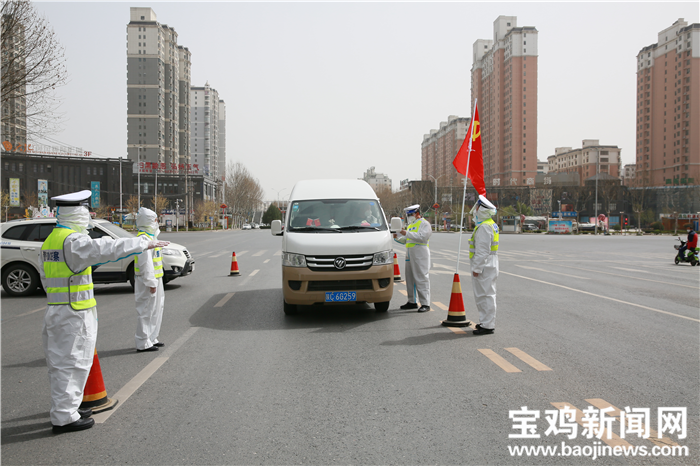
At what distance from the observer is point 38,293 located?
1147 cm

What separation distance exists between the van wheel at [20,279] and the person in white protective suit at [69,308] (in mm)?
8698

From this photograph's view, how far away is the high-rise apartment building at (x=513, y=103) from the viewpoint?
116 meters

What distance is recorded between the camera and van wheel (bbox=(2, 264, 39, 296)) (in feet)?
36.4

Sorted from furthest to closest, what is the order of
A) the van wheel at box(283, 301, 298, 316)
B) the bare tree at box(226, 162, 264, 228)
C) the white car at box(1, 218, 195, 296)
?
1. the bare tree at box(226, 162, 264, 228)
2. the white car at box(1, 218, 195, 296)
3. the van wheel at box(283, 301, 298, 316)

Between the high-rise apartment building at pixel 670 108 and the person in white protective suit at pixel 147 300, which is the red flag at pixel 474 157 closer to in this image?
the person in white protective suit at pixel 147 300

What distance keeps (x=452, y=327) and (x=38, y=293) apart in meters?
9.44

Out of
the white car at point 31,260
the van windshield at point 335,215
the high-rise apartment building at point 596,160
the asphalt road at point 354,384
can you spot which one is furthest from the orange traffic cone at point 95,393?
the high-rise apartment building at point 596,160

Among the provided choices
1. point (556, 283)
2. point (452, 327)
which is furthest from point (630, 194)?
point (452, 327)

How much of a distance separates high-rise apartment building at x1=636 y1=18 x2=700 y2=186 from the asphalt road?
4363 inches

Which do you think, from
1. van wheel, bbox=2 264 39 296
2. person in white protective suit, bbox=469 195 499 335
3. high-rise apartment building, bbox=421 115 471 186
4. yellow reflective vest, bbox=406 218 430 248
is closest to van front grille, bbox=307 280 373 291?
yellow reflective vest, bbox=406 218 430 248

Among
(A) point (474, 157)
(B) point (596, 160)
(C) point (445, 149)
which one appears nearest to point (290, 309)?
(A) point (474, 157)

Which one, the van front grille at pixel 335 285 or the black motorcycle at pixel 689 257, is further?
the black motorcycle at pixel 689 257

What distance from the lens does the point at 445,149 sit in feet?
546

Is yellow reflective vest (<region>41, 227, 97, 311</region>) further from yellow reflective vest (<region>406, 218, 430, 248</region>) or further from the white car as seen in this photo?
the white car
